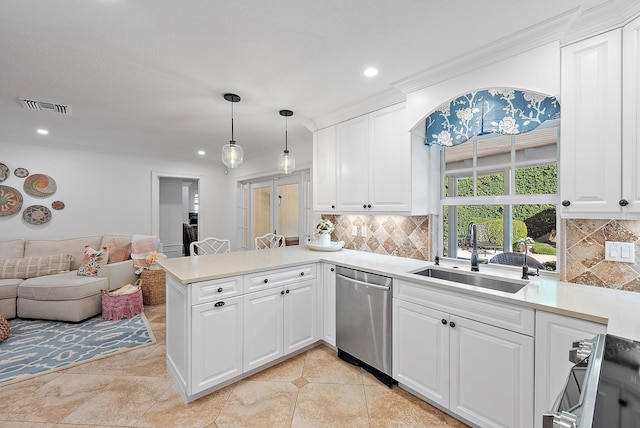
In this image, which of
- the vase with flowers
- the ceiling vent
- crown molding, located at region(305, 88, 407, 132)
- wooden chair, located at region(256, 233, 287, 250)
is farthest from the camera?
wooden chair, located at region(256, 233, 287, 250)

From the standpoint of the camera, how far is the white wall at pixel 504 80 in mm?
1739

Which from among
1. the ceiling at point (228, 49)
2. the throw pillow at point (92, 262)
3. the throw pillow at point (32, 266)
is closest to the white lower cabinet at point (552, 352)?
the ceiling at point (228, 49)

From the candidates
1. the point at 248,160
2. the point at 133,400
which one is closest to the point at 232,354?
the point at 133,400

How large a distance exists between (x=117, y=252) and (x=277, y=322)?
321cm

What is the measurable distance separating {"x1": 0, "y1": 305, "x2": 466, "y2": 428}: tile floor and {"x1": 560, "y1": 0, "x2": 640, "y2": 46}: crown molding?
247 centimetres

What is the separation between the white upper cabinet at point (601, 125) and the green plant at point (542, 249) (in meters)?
0.48


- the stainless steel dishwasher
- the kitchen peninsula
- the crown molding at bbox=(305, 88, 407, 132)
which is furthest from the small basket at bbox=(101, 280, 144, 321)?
the crown molding at bbox=(305, 88, 407, 132)

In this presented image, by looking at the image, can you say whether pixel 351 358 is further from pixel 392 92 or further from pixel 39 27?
pixel 39 27

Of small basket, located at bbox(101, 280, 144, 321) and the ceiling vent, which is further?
small basket, located at bbox(101, 280, 144, 321)

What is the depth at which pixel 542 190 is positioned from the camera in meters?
2.07

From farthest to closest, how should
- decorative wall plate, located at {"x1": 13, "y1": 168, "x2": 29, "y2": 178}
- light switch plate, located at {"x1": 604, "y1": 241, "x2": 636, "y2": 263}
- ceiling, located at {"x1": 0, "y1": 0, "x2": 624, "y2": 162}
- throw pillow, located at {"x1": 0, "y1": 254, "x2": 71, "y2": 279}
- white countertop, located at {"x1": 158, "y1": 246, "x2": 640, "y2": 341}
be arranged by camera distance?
decorative wall plate, located at {"x1": 13, "y1": 168, "x2": 29, "y2": 178}
throw pillow, located at {"x1": 0, "y1": 254, "x2": 71, "y2": 279}
light switch plate, located at {"x1": 604, "y1": 241, "x2": 636, "y2": 263}
ceiling, located at {"x1": 0, "y1": 0, "x2": 624, "y2": 162}
white countertop, located at {"x1": 158, "y1": 246, "x2": 640, "y2": 341}

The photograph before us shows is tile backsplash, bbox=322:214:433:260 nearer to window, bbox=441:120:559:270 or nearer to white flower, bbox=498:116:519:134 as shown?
window, bbox=441:120:559:270

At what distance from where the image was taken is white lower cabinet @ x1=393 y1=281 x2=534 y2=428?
5.09 feet

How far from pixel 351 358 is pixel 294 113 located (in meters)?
2.53
